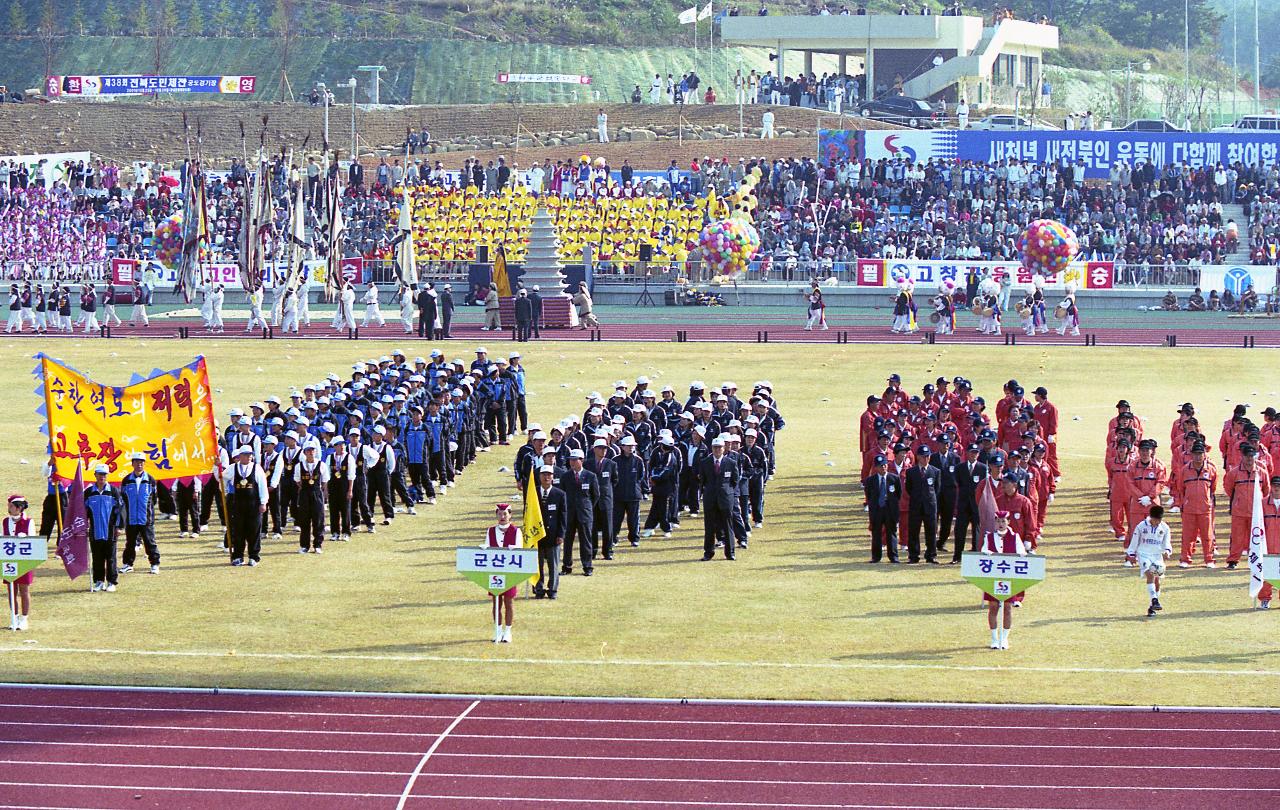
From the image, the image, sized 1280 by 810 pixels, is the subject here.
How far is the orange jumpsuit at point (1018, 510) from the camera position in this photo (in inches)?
739

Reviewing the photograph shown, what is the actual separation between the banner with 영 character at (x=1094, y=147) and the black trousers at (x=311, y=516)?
40825 mm

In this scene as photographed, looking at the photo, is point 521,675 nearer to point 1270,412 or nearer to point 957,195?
point 1270,412

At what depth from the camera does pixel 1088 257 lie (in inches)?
2061

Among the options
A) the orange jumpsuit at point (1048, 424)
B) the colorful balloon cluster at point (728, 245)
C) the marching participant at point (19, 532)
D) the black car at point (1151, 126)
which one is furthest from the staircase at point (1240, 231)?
the marching participant at point (19, 532)

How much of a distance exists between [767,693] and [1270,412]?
996cm

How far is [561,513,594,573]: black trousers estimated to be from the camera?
61.5 feet

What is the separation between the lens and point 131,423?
18750 millimetres

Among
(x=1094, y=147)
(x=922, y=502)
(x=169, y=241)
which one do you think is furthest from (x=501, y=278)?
Answer: (x=922, y=502)

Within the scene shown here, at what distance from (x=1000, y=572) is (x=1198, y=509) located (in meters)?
4.57

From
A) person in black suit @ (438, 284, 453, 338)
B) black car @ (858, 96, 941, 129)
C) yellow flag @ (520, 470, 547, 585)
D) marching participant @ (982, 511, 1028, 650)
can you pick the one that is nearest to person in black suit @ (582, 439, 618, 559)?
yellow flag @ (520, 470, 547, 585)

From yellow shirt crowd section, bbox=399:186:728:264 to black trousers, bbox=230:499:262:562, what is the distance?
33757 mm

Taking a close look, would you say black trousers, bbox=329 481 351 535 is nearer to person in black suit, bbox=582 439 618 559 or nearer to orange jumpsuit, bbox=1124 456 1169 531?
person in black suit, bbox=582 439 618 559

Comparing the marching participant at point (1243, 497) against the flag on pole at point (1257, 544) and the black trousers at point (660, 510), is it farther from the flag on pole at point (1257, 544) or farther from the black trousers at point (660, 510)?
the black trousers at point (660, 510)

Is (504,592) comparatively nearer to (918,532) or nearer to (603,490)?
(603,490)
